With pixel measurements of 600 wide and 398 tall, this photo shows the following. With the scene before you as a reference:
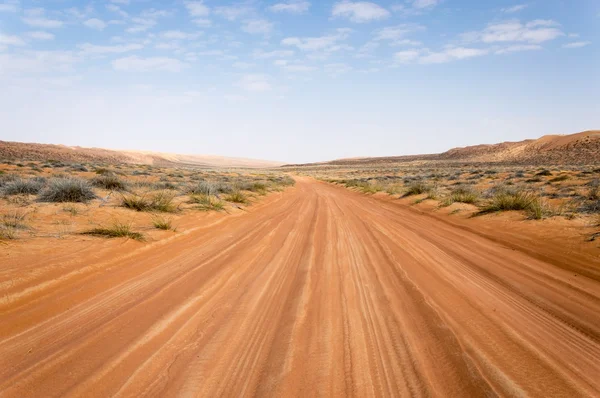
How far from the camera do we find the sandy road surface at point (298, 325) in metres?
2.13

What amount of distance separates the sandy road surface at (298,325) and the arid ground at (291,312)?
0.05 feet

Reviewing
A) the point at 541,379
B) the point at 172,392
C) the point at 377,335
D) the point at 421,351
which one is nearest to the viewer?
the point at 172,392

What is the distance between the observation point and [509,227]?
7887 mm

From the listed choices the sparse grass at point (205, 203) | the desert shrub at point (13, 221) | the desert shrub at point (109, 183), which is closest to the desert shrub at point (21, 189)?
the desert shrub at point (109, 183)

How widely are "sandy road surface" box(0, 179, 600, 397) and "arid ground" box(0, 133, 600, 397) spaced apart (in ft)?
0.05

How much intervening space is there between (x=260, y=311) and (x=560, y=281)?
4151 millimetres

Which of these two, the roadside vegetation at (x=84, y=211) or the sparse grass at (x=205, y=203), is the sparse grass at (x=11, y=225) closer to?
the roadside vegetation at (x=84, y=211)

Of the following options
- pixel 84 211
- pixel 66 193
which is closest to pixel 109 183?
pixel 66 193

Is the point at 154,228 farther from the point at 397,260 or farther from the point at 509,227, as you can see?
the point at 509,227

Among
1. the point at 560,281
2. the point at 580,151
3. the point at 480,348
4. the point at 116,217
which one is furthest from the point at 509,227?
Answer: the point at 580,151

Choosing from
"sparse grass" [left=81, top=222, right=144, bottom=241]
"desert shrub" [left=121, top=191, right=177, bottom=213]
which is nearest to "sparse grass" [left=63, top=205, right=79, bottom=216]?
"desert shrub" [left=121, top=191, right=177, bottom=213]

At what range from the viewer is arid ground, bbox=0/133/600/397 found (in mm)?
2154

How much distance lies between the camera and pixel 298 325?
2902 millimetres

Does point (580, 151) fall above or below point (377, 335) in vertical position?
above
